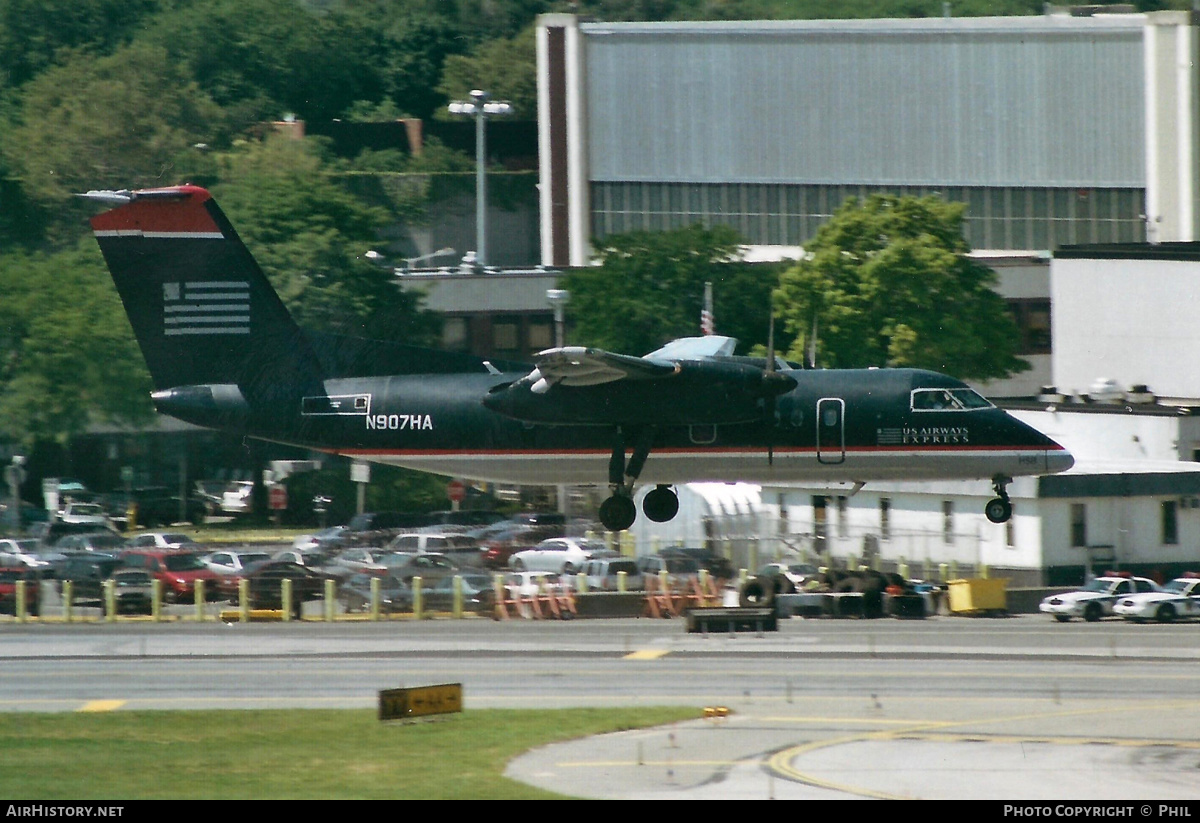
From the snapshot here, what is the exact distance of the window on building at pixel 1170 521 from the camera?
6191cm

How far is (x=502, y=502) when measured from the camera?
83.2 metres

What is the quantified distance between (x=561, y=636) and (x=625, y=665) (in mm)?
5985

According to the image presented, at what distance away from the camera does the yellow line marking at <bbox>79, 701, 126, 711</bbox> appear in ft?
134

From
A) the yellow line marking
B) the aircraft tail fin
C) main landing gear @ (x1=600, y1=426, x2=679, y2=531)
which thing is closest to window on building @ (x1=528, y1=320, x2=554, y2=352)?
the yellow line marking

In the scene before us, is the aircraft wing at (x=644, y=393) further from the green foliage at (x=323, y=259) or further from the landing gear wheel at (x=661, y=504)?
the green foliage at (x=323, y=259)

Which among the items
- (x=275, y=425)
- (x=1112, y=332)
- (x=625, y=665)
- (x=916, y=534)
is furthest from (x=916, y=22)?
(x=275, y=425)

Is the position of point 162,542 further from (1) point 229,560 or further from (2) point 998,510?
(2) point 998,510

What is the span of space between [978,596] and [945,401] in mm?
20874

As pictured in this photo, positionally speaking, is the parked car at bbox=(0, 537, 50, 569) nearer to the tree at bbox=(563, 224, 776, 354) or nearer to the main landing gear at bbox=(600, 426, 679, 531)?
the tree at bbox=(563, 224, 776, 354)

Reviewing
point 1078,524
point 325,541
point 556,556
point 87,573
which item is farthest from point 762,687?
point 87,573

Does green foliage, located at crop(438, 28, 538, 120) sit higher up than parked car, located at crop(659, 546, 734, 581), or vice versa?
green foliage, located at crop(438, 28, 538, 120)

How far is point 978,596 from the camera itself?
56.5 meters

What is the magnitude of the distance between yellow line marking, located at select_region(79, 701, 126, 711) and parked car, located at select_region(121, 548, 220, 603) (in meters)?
17.2
